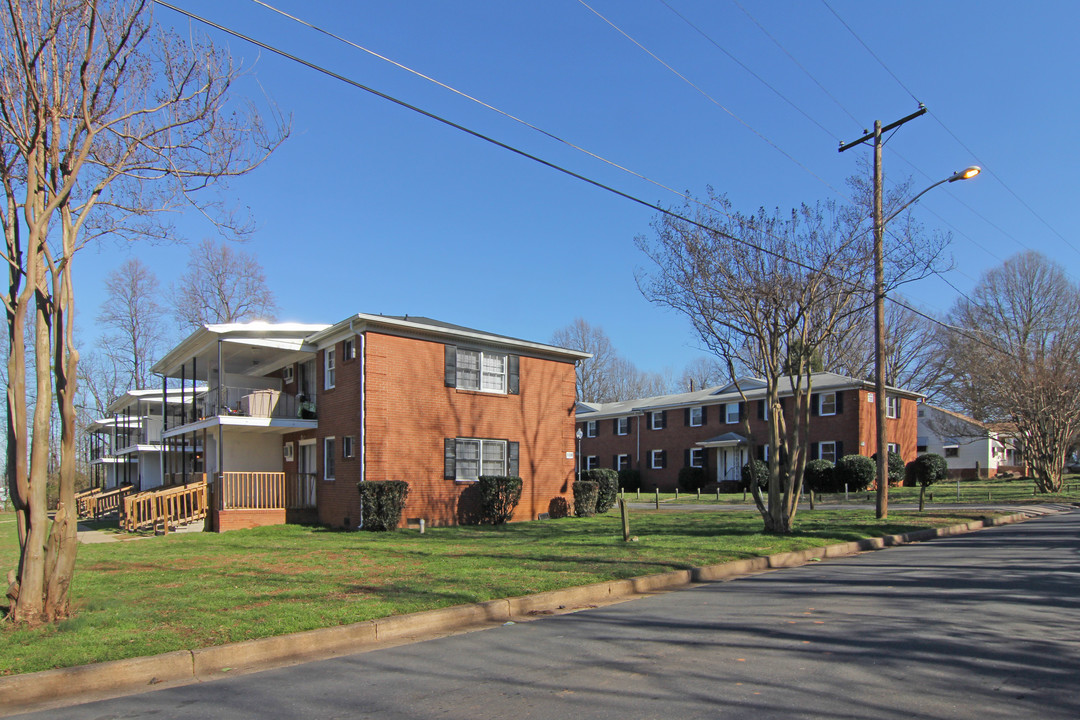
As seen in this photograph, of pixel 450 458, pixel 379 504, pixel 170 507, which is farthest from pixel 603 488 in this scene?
pixel 170 507

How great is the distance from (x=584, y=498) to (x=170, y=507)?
1235 centimetres

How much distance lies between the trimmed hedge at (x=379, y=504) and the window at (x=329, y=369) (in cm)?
397

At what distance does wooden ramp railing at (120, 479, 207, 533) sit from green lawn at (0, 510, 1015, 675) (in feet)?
4.64

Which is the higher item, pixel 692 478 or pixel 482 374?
pixel 482 374

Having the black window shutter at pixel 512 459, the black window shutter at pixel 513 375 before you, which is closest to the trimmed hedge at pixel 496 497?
the black window shutter at pixel 512 459

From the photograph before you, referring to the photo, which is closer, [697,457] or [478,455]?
[478,455]

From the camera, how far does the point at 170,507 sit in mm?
21125

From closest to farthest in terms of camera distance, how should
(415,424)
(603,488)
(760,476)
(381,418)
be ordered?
(381,418), (415,424), (603,488), (760,476)

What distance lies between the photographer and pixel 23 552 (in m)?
7.64

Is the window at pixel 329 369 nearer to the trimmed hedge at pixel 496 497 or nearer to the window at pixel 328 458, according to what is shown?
the window at pixel 328 458

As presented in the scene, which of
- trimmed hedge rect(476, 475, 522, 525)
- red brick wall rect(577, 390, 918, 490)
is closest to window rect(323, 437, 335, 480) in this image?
trimmed hedge rect(476, 475, 522, 525)

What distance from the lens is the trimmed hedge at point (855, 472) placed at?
35031mm

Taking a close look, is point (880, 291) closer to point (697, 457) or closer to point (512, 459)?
point (512, 459)

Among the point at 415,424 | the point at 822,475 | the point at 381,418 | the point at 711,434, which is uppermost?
the point at 381,418
